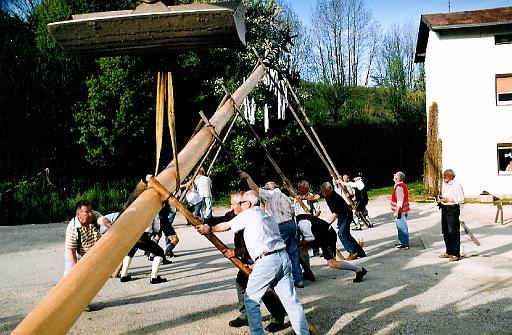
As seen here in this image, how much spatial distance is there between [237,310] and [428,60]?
25.3 metres

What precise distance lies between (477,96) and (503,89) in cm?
122

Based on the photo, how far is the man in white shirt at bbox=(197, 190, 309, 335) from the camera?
17.4ft

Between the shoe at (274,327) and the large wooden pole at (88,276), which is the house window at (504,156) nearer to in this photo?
the shoe at (274,327)

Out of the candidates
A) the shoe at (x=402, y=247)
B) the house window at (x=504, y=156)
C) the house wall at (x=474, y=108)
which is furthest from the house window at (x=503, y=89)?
the shoe at (x=402, y=247)

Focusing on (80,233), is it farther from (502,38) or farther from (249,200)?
(502,38)

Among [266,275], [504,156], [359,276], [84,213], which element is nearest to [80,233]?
[84,213]

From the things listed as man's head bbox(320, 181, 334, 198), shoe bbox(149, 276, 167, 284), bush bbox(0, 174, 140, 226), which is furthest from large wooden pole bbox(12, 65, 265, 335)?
bush bbox(0, 174, 140, 226)

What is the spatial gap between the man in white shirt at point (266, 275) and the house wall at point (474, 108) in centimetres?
1933

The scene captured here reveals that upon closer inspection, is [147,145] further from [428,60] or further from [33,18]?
[428,60]

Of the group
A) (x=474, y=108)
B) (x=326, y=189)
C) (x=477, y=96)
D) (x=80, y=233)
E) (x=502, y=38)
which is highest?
(x=502, y=38)

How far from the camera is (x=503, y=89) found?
75.5 feet

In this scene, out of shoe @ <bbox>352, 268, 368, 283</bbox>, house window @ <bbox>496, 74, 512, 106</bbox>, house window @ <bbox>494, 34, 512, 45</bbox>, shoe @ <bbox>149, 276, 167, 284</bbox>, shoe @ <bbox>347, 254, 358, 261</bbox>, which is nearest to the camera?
shoe @ <bbox>352, 268, 368, 283</bbox>

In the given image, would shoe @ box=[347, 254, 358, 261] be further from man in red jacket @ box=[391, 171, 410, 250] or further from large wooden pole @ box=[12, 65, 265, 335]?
large wooden pole @ box=[12, 65, 265, 335]

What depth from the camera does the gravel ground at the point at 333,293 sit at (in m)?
6.49
